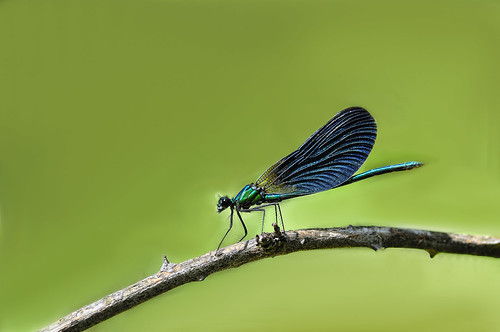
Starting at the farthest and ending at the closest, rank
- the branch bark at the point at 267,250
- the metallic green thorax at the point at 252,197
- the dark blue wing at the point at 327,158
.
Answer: the metallic green thorax at the point at 252,197, the dark blue wing at the point at 327,158, the branch bark at the point at 267,250

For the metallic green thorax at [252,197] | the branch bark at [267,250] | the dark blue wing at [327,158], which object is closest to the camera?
the branch bark at [267,250]

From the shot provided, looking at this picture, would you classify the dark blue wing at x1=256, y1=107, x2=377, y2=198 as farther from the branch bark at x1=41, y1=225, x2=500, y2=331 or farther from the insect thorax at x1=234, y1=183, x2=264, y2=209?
the branch bark at x1=41, y1=225, x2=500, y2=331

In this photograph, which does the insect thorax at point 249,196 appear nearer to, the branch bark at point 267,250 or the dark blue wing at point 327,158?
the dark blue wing at point 327,158

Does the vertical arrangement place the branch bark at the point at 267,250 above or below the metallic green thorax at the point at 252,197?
below

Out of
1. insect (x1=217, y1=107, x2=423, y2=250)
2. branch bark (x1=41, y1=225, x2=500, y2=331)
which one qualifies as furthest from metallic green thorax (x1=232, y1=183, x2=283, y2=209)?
branch bark (x1=41, y1=225, x2=500, y2=331)

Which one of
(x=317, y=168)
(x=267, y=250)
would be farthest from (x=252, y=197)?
(x=267, y=250)

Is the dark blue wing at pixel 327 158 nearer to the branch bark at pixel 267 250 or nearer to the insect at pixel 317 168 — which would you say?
the insect at pixel 317 168

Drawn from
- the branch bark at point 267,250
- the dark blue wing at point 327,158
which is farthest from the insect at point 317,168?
the branch bark at point 267,250

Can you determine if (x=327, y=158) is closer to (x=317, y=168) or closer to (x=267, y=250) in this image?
(x=317, y=168)

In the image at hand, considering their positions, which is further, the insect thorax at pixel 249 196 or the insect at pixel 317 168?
the insect thorax at pixel 249 196
